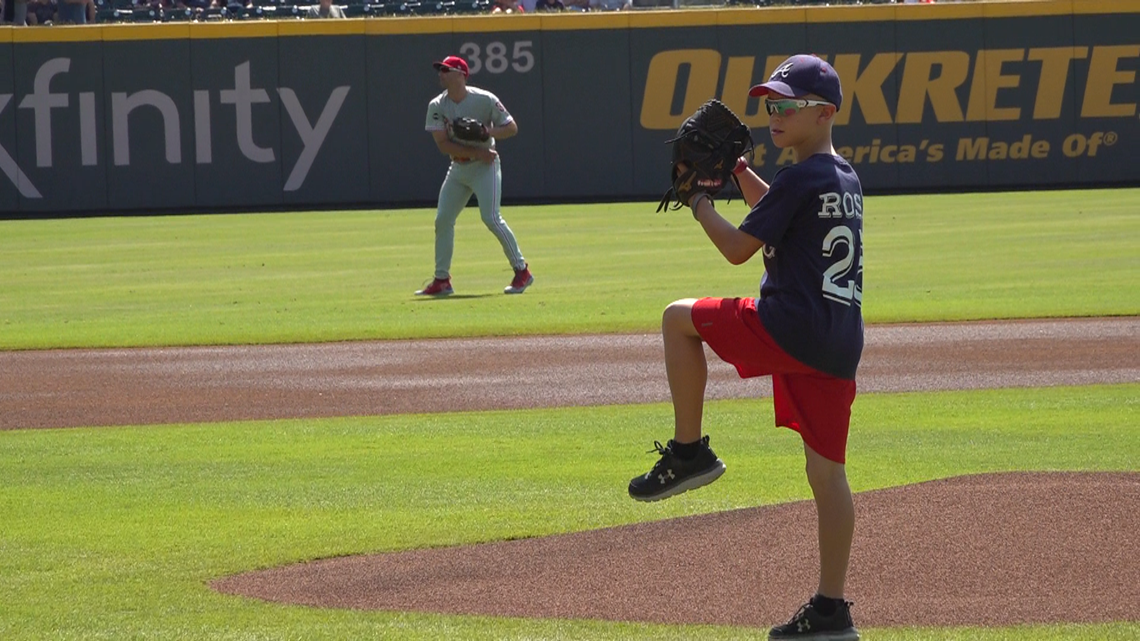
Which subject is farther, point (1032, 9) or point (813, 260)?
point (1032, 9)

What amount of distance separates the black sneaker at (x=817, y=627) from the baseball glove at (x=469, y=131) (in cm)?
1100

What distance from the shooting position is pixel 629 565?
5863 mm

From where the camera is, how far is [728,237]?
15.6ft

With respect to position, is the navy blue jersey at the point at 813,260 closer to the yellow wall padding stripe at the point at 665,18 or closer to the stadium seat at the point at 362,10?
the yellow wall padding stripe at the point at 665,18

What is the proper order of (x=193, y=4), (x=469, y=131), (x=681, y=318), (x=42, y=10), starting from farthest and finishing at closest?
(x=193, y=4), (x=42, y=10), (x=469, y=131), (x=681, y=318)

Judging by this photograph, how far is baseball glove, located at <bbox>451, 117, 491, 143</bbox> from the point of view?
15.3 m

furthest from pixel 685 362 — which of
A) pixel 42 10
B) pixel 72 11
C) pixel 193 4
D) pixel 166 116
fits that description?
pixel 193 4

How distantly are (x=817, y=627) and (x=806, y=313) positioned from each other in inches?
37.6

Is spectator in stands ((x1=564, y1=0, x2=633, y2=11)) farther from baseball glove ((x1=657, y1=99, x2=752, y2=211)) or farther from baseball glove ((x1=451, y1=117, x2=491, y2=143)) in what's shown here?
baseball glove ((x1=657, y1=99, x2=752, y2=211))

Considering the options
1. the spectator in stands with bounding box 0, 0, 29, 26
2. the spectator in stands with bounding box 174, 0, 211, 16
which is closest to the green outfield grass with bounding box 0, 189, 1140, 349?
the spectator in stands with bounding box 0, 0, 29, 26

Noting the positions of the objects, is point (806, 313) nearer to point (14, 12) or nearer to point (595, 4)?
point (595, 4)

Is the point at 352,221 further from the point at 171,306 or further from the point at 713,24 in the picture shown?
the point at 171,306

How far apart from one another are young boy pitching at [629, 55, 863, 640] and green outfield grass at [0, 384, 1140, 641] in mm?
424

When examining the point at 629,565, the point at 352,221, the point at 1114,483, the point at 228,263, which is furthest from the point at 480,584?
the point at 352,221
